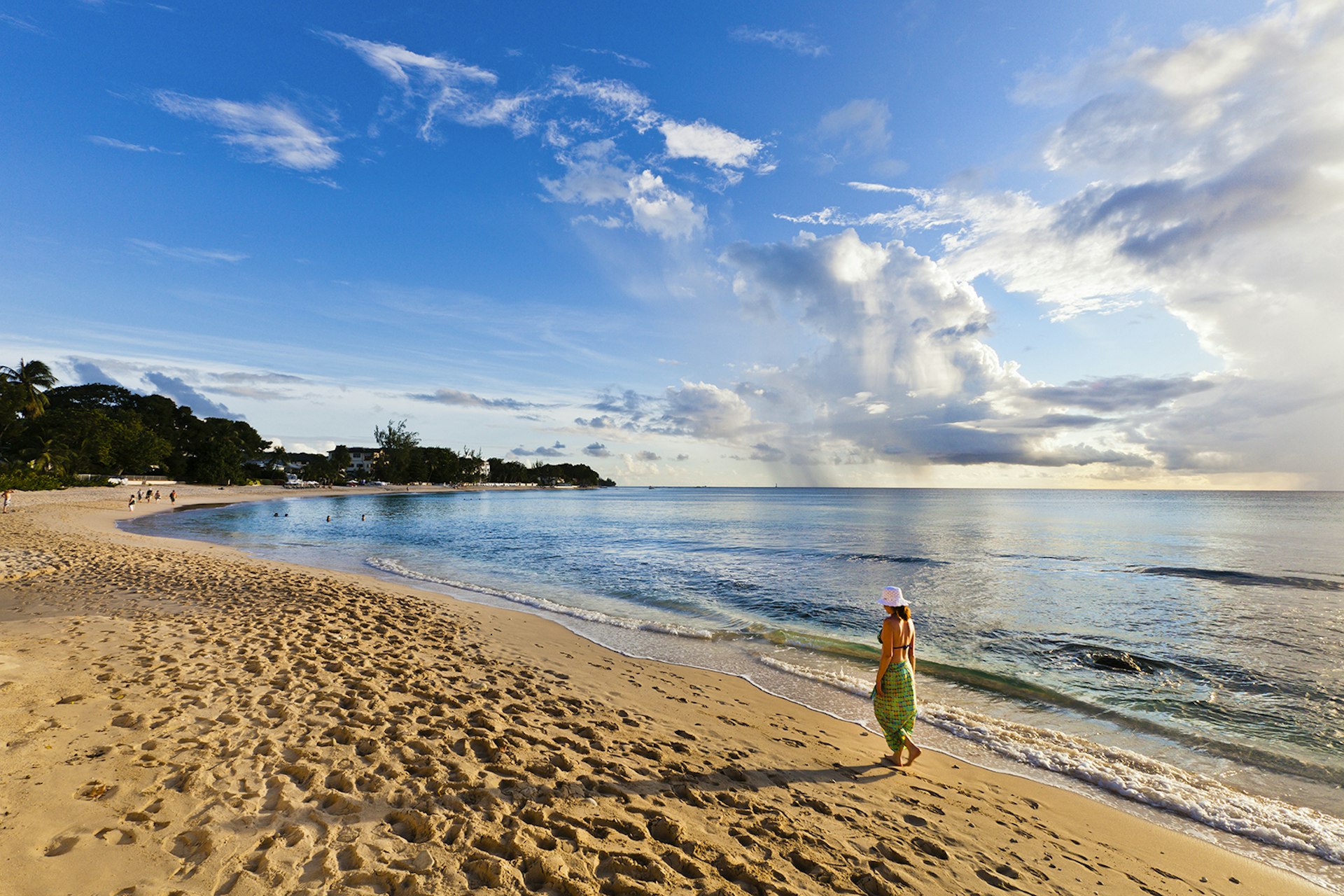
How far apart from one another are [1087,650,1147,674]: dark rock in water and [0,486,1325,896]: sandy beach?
278 inches

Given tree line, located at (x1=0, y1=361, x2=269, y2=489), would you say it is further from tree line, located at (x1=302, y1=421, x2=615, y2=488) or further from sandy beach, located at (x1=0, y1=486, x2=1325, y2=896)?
sandy beach, located at (x1=0, y1=486, x2=1325, y2=896)

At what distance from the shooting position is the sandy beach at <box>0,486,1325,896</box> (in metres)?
3.74

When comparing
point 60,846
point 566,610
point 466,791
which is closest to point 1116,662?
point 566,610

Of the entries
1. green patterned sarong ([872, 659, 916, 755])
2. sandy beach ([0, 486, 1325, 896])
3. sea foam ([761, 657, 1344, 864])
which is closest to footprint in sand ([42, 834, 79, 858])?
sandy beach ([0, 486, 1325, 896])

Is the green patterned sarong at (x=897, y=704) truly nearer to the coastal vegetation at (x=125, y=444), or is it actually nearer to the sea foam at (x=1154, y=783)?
the sea foam at (x=1154, y=783)

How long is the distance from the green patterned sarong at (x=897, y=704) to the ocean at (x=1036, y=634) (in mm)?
1401

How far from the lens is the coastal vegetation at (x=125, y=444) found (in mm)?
59812

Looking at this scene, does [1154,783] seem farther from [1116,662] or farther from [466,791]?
[466,791]

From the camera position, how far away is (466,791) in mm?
4734

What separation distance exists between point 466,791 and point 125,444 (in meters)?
97.4

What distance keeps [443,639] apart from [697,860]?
7966 millimetres

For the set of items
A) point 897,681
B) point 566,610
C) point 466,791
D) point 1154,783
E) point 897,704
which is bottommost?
point 566,610

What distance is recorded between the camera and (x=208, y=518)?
146 feet

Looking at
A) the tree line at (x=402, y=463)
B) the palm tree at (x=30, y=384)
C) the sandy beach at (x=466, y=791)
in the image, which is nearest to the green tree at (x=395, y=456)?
the tree line at (x=402, y=463)
